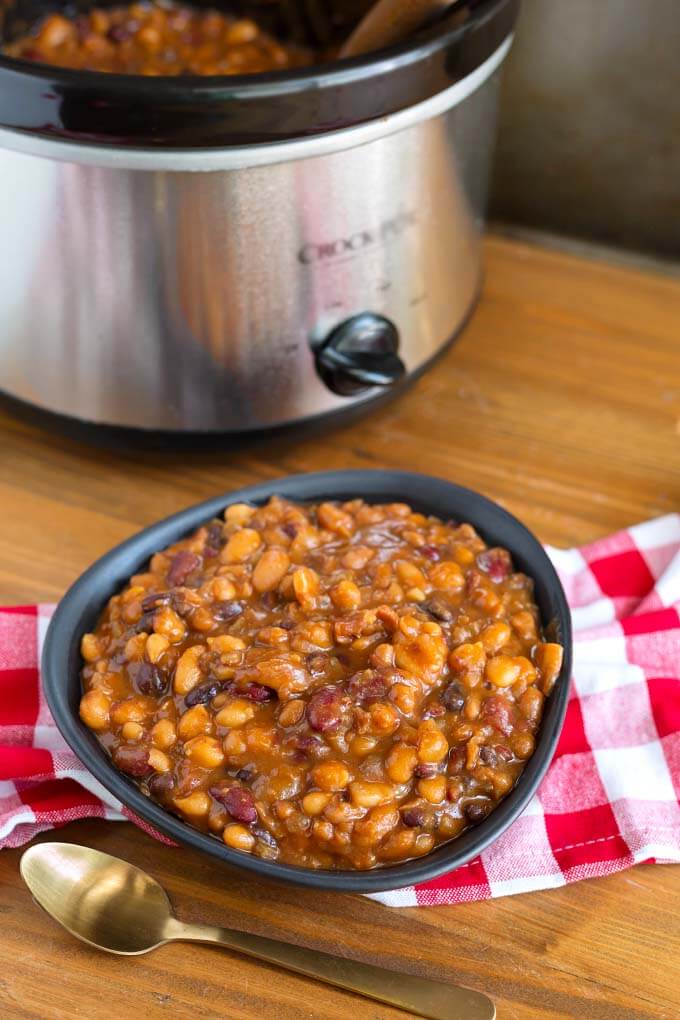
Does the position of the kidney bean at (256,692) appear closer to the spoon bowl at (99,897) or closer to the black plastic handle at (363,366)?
the spoon bowl at (99,897)

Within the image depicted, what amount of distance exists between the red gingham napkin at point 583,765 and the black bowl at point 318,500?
0.10 metres

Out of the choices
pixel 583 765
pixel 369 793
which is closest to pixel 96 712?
pixel 369 793

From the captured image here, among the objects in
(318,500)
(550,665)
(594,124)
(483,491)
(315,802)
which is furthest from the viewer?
(594,124)

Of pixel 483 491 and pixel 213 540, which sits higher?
pixel 213 540

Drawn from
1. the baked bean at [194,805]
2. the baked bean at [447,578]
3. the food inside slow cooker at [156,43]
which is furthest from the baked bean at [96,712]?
the food inside slow cooker at [156,43]

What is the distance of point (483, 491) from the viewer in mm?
1425

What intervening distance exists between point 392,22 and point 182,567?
580 millimetres

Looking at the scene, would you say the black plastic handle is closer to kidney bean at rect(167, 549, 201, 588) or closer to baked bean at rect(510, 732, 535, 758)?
kidney bean at rect(167, 549, 201, 588)

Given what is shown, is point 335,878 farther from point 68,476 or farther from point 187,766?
point 68,476

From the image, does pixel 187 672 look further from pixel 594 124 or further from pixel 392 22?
pixel 594 124

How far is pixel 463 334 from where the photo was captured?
1.64 meters

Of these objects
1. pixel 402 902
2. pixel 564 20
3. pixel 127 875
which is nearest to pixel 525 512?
pixel 402 902

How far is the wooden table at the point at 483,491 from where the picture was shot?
96cm

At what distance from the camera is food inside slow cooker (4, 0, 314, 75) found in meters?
1.49
